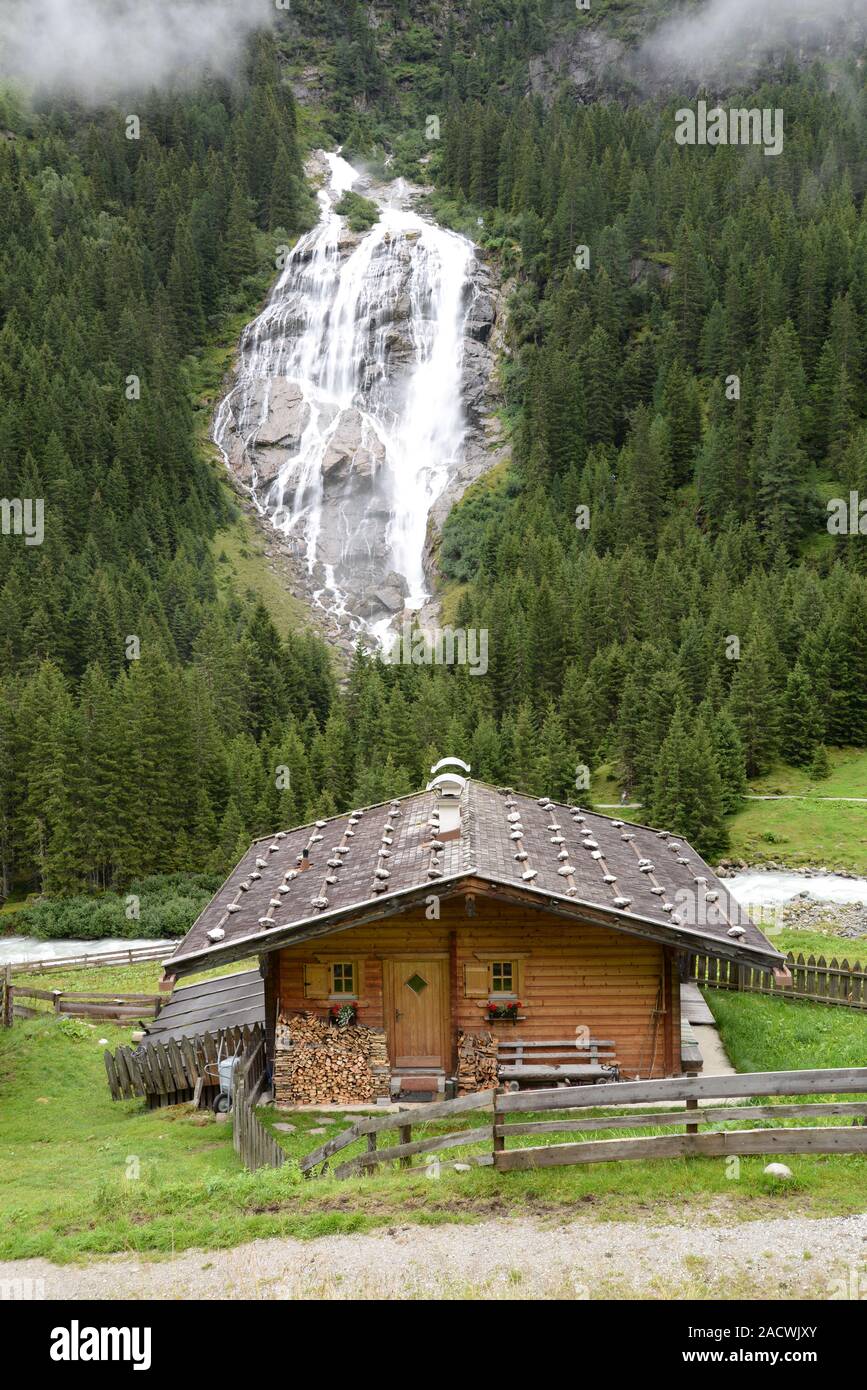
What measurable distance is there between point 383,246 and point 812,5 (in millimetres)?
116009

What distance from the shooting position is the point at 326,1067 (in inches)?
798

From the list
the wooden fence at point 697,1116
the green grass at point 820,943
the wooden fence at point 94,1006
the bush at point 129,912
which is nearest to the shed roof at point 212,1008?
the wooden fence at point 94,1006

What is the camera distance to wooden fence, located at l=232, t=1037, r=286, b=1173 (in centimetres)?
1538

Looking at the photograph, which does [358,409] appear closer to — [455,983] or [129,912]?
[129,912]

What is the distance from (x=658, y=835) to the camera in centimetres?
2872

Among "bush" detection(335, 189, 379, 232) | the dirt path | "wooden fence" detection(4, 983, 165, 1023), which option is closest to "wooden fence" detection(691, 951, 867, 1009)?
the dirt path

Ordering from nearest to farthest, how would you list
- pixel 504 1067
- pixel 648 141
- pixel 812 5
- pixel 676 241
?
1. pixel 504 1067
2. pixel 676 241
3. pixel 648 141
4. pixel 812 5

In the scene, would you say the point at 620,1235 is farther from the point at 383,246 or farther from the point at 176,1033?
the point at 383,246

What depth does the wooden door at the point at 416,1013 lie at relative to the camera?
810 inches

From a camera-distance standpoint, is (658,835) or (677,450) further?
(677,450)

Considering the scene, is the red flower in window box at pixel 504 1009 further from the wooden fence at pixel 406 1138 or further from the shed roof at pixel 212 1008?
the wooden fence at pixel 406 1138

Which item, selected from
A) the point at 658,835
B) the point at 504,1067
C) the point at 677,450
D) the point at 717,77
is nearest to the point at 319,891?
the point at 504,1067

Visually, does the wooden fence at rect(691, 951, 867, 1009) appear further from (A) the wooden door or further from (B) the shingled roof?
(A) the wooden door

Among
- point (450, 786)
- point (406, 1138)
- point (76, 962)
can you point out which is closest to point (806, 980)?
point (450, 786)
